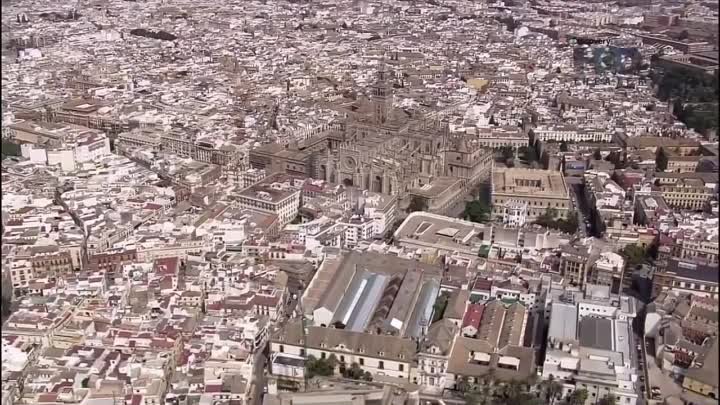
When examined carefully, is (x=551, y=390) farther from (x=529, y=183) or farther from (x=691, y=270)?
(x=529, y=183)

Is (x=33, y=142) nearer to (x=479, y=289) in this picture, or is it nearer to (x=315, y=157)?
(x=315, y=157)

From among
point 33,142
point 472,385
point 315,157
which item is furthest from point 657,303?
point 33,142

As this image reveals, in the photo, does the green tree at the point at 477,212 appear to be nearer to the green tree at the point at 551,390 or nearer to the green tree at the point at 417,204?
the green tree at the point at 417,204

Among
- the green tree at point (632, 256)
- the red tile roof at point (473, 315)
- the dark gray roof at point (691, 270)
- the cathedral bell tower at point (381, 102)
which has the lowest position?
the red tile roof at point (473, 315)

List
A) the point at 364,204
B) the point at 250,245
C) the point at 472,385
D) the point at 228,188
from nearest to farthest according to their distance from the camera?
the point at 472,385 < the point at 250,245 < the point at 364,204 < the point at 228,188

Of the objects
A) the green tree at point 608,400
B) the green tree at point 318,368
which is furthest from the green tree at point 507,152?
the green tree at point 318,368

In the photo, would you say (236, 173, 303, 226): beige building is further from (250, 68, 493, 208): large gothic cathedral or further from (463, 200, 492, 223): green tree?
(463, 200, 492, 223): green tree
